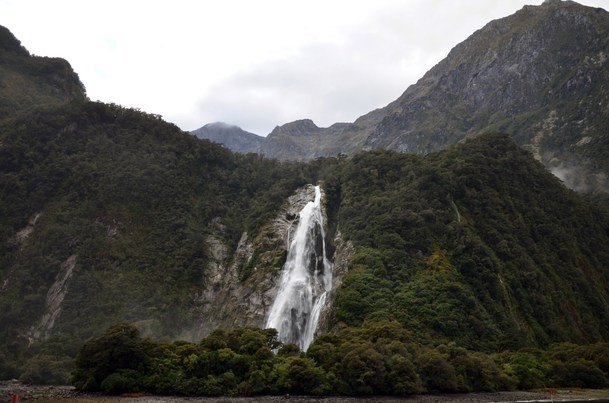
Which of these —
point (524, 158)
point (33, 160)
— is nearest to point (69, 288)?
point (33, 160)

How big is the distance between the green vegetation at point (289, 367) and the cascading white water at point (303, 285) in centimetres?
1461

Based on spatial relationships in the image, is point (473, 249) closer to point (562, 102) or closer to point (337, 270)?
point (337, 270)

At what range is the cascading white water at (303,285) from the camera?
59625 mm

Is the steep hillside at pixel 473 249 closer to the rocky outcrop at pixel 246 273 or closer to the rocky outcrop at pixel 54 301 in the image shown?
the rocky outcrop at pixel 246 273

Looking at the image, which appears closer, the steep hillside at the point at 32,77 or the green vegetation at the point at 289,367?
the green vegetation at the point at 289,367

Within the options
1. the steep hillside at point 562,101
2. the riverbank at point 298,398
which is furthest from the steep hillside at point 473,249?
the steep hillside at point 562,101

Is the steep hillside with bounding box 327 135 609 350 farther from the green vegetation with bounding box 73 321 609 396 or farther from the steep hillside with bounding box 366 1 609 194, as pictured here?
the steep hillside with bounding box 366 1 609 194

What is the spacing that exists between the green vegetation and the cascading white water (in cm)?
1461

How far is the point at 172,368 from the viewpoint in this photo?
4041cm

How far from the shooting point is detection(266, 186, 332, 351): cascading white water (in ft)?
196

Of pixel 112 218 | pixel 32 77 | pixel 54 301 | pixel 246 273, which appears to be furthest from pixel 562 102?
pixel 54 301

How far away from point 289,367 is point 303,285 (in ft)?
85.7

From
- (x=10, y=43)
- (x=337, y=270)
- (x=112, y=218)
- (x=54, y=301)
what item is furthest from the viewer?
(x=10, y=43)

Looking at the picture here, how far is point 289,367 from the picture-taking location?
1542 inches
